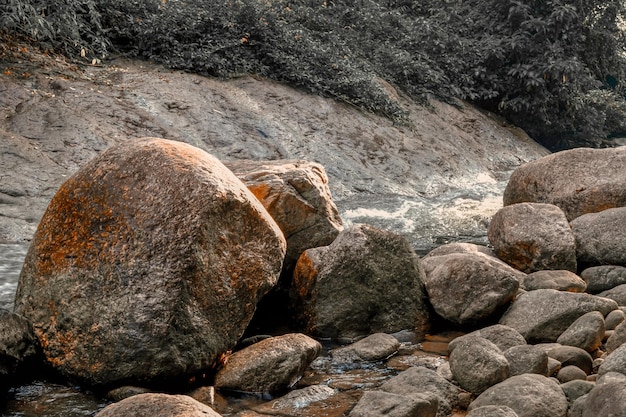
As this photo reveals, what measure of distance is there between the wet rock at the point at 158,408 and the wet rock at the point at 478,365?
188 centimetres

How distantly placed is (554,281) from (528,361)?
7.22 feet

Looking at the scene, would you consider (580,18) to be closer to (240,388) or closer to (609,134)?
(609,134)

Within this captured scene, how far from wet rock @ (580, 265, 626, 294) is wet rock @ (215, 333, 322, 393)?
3.17 m

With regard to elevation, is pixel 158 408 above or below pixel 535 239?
below

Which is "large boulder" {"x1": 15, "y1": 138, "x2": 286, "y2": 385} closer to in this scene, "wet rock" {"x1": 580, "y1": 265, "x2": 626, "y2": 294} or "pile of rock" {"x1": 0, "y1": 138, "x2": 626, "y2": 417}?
"pile of rock" {"x1": 0, "y1": 138, "x2": 626, "y2": 417}

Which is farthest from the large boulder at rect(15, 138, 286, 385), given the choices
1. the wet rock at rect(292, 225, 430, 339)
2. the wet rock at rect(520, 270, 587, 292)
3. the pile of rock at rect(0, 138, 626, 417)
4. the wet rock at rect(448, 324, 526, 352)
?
the wet rock at rect(520, 270, 587, 292)

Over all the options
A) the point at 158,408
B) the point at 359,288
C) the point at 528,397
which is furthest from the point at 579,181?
the point at 158,408

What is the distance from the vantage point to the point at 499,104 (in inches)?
725

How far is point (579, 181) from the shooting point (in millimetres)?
9016

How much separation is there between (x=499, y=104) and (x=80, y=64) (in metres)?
10.8

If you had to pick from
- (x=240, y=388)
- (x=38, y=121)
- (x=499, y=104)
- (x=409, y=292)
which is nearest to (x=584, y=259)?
(x=409, y=292)

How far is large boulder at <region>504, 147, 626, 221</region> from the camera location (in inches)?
342

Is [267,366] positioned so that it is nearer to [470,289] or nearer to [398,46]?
[470,289]

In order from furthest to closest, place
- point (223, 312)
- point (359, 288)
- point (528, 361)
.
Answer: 1. point (359, 288)
2. point (223, 312)
3. point (528, 361)
